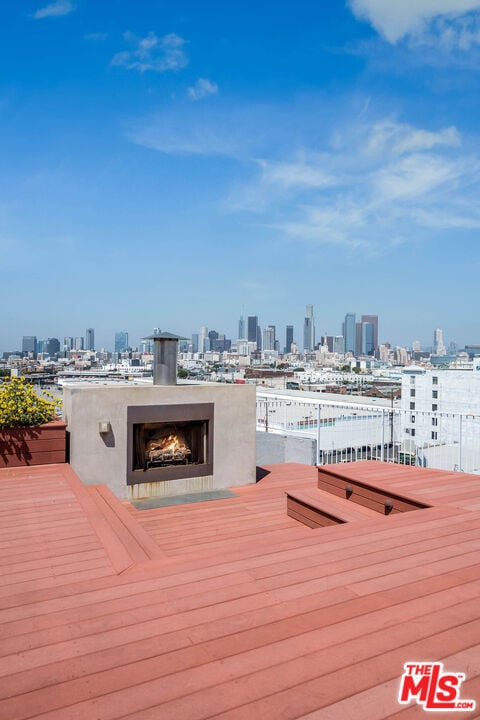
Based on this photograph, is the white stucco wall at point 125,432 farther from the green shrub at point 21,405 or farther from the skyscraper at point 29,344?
the skyscraper at point 29,344

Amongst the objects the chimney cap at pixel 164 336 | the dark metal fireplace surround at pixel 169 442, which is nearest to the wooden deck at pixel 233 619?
the dark metal fireplace surround at pixel 169 442

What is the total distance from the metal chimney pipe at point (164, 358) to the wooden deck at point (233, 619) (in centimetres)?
255

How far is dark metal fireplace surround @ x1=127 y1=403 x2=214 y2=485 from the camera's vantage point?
519 centimetres

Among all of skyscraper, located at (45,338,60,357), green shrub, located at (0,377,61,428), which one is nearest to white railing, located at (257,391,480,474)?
green shrub, located at (0,377,61,428)

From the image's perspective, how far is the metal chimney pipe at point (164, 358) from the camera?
18.3ft

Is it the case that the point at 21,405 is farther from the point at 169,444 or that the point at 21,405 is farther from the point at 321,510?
the point at 321,510

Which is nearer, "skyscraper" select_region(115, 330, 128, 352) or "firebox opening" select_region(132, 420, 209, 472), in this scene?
"firebox opening" select_region(132, 420, 209, 472)

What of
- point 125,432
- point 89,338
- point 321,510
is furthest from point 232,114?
point 89,338

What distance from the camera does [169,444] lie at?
18.0 ft

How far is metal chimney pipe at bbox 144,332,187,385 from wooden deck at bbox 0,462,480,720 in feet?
8.38

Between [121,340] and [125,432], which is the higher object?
[121,340]

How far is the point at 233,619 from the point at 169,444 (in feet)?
12.5

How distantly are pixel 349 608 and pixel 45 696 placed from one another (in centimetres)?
116

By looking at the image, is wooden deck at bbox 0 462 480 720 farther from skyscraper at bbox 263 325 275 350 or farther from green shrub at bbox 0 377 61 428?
skyscraper at bbox 263 325 275 350
